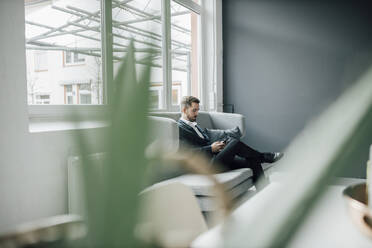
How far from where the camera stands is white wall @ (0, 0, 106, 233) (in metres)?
1.70

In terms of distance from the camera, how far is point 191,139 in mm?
2885

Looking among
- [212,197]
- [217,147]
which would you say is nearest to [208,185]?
[212,197]

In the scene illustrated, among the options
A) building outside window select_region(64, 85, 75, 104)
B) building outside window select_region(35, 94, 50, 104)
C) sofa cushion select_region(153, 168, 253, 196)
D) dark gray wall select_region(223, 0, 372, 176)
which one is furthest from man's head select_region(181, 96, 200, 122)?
dark gray wall select_region(223, 0, 372, 176)

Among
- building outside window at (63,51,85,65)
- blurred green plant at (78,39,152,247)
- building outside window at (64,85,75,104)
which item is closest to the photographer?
blurred green plant at (78,39,152,247)

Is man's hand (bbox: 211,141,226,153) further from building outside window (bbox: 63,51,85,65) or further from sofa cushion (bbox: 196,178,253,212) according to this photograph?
building outside window (bbox: 63,51,85,65)

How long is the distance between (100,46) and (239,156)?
2964mm

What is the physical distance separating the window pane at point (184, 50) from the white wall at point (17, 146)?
227 cm

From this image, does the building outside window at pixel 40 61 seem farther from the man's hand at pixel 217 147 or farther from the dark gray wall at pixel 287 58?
the dark gray wall at pixel 287 58

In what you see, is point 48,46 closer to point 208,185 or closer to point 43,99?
point 43,99

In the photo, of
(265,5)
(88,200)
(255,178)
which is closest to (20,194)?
(88,200)

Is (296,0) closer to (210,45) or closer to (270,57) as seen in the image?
(270,57)

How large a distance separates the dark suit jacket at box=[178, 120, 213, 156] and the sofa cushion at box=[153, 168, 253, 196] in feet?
0.97

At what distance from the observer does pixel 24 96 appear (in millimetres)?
1813

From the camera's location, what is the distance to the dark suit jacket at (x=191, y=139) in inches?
111
